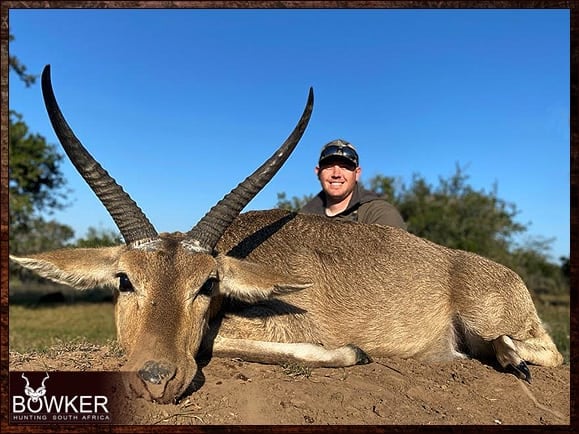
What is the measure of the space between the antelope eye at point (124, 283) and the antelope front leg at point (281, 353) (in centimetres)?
124

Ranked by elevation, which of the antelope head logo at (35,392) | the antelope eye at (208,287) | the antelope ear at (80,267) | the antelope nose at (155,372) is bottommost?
the antelope head logo at (35,392)

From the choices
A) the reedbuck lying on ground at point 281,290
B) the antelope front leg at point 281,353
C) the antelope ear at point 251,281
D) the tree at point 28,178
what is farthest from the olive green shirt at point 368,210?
the tree at point 28,178

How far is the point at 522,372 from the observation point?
687 cm

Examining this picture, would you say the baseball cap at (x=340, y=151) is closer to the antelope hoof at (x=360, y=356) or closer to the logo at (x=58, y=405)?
the antelope hoof at (x=360, y=356)

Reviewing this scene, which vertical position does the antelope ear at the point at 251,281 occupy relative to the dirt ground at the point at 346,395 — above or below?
above

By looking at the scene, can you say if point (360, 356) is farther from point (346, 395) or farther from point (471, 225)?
point (471, 225)

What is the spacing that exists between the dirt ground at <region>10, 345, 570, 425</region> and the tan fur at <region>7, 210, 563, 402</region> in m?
0.27

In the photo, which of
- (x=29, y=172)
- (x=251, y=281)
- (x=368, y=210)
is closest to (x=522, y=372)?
(x=251, y=281)

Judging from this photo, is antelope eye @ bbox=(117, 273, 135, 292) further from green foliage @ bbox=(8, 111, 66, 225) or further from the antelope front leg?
green foliage @ bbox=(8, 111, 66, 225)

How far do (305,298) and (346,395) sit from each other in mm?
1709

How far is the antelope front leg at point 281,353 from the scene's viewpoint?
6070mm

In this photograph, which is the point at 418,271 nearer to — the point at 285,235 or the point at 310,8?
the point at 285,235

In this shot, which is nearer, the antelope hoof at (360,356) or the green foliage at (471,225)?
the antelope hoof at (360,356)

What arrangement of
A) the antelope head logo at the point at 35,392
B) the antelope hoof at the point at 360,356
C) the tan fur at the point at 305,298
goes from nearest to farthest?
the antelope head logo at the point at 35,392 < the tan fur at the point at 305,298 < the antelope hoof at the point at 360,356
